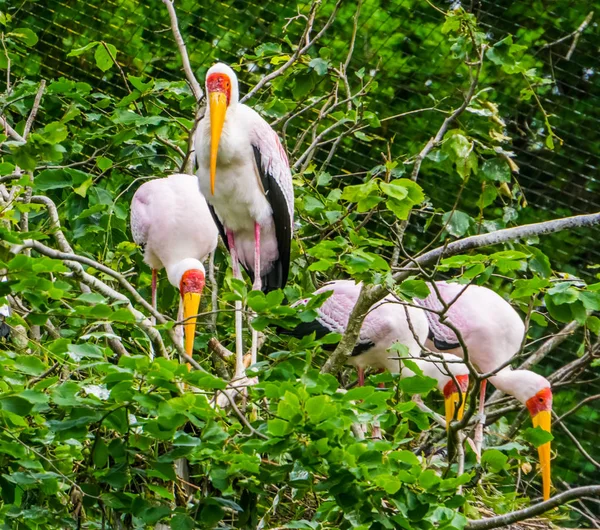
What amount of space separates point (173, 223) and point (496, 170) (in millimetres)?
1170

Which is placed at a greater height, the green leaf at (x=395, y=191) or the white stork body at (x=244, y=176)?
the green leaf at (x=395, y=191)

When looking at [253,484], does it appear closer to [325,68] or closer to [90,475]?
[90,475]

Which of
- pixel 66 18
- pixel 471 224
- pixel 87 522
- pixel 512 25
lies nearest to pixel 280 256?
pixel 471 224

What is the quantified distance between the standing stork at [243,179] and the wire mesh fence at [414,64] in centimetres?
162

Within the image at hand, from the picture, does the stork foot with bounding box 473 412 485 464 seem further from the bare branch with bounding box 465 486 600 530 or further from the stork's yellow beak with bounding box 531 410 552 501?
the bare branch with bounding box 465 486 600 530

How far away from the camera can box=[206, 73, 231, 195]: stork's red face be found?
4.16 m

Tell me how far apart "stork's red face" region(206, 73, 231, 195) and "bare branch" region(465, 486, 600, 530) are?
1616mm


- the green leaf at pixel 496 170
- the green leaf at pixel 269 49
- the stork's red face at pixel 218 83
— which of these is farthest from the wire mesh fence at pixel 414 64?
the stork's red face at pixel 218 83

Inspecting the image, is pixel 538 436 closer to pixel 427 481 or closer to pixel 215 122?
pixel 427 481

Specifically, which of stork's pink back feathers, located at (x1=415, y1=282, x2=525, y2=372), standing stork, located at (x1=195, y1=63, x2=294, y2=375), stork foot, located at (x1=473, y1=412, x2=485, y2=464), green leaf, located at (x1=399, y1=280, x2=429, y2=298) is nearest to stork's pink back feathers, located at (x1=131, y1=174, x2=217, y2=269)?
standing stork, located at (x1=195, y1=63, x2=294, y2=375)

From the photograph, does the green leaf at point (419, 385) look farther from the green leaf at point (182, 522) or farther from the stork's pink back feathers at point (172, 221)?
the stork's pink back feathers at point (172, 221)

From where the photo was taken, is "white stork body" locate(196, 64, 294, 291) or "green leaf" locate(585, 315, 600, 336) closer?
"green leaf" locate(585, 315, 600, 336)

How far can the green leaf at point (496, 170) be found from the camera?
14.1 ft

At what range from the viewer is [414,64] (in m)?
6.77
